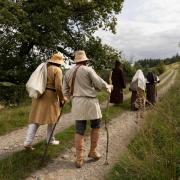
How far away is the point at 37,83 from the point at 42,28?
15.7 m

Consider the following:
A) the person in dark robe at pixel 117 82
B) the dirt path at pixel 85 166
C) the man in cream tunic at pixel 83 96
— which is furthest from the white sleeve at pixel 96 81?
the person in dark robe at pixel 117 82

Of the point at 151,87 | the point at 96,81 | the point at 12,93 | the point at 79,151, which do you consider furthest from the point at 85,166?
the point at 12,93

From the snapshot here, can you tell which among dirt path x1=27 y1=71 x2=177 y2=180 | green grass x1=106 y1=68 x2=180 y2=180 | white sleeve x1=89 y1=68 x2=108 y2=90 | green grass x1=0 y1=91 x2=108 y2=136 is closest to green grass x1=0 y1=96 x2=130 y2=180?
dirt path x1=27 y1=71 x2=177 y2=180

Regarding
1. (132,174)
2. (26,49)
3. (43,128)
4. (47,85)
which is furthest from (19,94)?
(132,174)

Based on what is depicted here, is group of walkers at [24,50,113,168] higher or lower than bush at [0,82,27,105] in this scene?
higher

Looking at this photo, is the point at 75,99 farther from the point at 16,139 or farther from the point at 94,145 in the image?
the point at 16,139

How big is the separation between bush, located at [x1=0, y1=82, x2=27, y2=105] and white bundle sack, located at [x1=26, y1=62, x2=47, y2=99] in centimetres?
1193

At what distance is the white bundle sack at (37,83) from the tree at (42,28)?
44.7 feet

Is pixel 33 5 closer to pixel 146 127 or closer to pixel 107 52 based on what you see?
pixel 107 52

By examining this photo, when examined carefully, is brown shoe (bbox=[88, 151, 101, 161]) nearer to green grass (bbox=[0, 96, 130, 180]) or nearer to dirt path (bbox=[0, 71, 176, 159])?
green grass (bbox=[0, 96, 130, 180])

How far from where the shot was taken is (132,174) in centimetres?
686

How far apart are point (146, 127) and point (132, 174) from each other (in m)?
1.80

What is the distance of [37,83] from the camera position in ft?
28.2

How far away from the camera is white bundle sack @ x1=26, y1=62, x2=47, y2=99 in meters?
8.58
